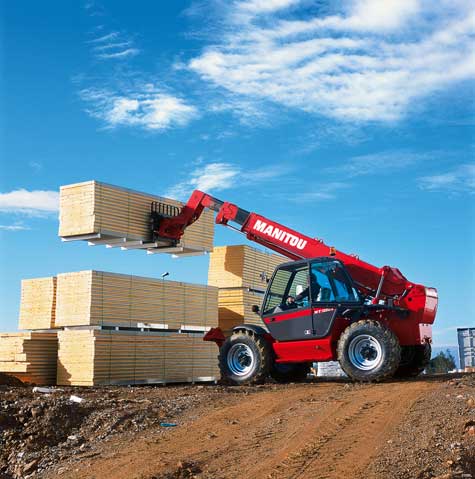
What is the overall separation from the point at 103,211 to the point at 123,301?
6.85 feet

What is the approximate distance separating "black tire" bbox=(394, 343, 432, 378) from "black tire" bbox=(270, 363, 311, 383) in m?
2.06

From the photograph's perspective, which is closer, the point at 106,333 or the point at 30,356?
the point at 106,333

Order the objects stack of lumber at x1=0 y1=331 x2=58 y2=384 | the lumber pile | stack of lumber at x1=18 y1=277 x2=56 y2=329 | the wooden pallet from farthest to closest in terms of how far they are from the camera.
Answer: the wooden pallet < stack of lumber at x1=18 y1=277 x2=56 y2=329 < stack of lumber at x1=0 y1=331 x2=58 y2=384 < the lumber pile

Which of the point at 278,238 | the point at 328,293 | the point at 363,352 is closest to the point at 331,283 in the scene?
the point at 328,293

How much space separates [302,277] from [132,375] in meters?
4.77

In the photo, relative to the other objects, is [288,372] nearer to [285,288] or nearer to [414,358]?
[285,288]

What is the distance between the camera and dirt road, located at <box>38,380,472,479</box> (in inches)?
275

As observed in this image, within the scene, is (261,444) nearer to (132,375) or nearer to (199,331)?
(132,375)

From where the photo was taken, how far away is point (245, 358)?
44.6ft

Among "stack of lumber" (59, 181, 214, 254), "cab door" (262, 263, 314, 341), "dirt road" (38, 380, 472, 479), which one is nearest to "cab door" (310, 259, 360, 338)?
"cab door" (262, 263, 314, 341)

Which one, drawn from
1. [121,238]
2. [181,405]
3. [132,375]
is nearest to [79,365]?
[132,375]

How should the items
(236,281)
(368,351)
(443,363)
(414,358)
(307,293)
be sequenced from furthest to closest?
1. (443,363)
2. (236,281)
3. (414,358)
4. (307,293)
5. (368,351)

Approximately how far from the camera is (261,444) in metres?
7.82

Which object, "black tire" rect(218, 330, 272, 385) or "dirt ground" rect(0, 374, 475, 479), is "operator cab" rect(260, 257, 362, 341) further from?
"dirt ground" rect(0, 374, 475, 479)
